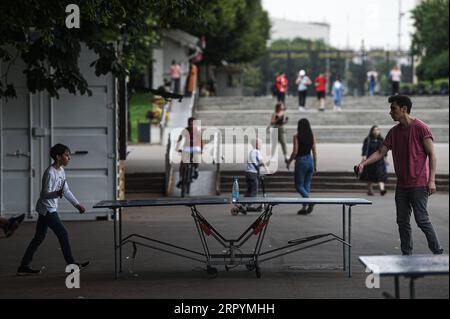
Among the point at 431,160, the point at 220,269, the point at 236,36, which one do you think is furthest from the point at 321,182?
the point at 236,36

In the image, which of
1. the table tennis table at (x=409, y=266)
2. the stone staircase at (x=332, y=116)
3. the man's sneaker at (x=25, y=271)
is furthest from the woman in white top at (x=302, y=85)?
the table tennis table at (x=409, y=266)

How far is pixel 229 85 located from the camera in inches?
3841

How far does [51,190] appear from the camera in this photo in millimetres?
11891

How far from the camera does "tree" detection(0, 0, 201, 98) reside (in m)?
14.0

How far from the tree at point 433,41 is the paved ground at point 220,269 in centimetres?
4839

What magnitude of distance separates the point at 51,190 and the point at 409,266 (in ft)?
19.1

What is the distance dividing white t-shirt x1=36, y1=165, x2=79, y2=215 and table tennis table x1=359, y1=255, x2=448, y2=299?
16.9 ft

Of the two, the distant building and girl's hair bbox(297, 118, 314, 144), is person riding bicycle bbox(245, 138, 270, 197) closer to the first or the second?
girl's hair bbox(297, 118, 314, 144)

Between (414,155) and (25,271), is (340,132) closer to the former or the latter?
(25,271)

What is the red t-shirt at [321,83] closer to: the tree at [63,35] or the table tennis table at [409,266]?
the tree at [63,35]

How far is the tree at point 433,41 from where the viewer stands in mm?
67062
